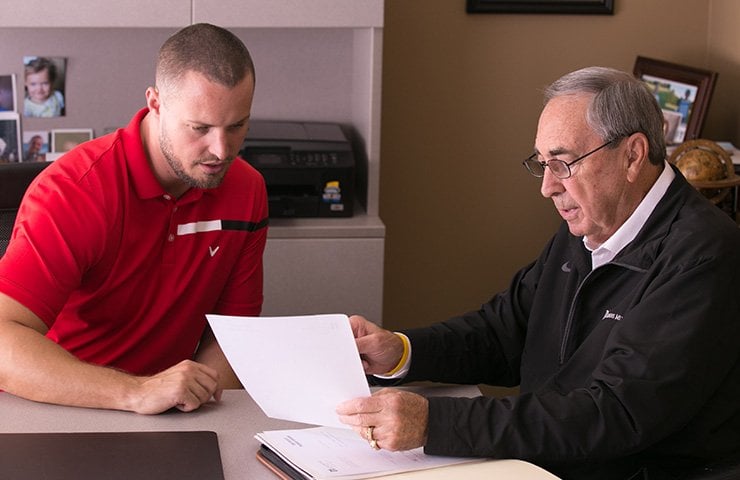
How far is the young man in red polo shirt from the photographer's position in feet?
5.68

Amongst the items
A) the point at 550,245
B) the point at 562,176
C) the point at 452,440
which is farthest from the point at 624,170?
the point at 452,440

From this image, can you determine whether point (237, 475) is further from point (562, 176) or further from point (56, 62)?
point (56, 62)

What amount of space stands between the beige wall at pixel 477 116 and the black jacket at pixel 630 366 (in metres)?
1.70

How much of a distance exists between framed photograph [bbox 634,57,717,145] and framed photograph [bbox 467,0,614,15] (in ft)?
0.73

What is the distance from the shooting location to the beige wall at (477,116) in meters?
3.52

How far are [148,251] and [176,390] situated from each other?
0.47 metres

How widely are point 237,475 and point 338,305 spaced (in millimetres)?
1608

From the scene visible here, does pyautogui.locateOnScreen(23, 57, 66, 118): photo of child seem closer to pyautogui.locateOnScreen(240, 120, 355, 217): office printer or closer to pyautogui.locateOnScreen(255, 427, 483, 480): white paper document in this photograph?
pyautogui.locateOnScreen(240, 120, 355, 217): office printer

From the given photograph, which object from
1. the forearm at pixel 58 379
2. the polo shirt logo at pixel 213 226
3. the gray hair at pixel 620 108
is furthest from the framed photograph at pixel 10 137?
the gray hair at pixel 620 108

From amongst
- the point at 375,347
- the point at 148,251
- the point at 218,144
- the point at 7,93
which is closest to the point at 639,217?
the point at 375,347

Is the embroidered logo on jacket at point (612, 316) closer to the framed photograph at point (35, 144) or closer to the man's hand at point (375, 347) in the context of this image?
the man's hand at point (375, 347)

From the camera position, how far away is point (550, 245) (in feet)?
6.66

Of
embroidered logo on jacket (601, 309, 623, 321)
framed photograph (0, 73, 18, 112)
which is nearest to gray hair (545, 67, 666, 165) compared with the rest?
embroidered logo on jacket (601, 309, 623, 321)

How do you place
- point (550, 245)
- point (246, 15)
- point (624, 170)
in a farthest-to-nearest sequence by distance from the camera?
1. point (246, 15)
2. point (550, 245)
3. point (624, 170)
